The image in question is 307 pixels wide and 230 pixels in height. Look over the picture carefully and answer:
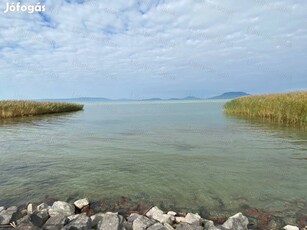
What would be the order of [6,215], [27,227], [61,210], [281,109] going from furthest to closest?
[281,109] → [61,210] → [6,215] → [27,227]

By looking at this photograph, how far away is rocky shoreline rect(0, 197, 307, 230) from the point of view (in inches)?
186

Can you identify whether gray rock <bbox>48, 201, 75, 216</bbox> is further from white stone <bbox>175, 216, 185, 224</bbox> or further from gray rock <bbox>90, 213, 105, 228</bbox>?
white stone <bbox>175, 216, 185, 224</bbox>

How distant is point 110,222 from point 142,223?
0.63 meters

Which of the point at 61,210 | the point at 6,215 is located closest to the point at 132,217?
the point at 61,210

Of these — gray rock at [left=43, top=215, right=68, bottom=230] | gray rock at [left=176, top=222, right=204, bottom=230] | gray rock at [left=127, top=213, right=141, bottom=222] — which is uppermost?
gray rock at [left=176, top=222, right=204, bottom=230]

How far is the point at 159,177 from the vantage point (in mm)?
8211

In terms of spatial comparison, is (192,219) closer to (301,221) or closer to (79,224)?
(79,224)

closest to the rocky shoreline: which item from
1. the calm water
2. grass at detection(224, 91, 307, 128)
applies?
the calm water

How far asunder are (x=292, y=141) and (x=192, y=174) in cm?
852

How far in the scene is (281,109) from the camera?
22.7 metres

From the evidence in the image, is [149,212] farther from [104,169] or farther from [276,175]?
[276,175]

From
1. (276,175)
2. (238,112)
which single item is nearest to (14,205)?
(276,175)

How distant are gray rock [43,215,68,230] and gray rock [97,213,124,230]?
26.8 inches

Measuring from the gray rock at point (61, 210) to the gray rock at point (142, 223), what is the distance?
1.57m
